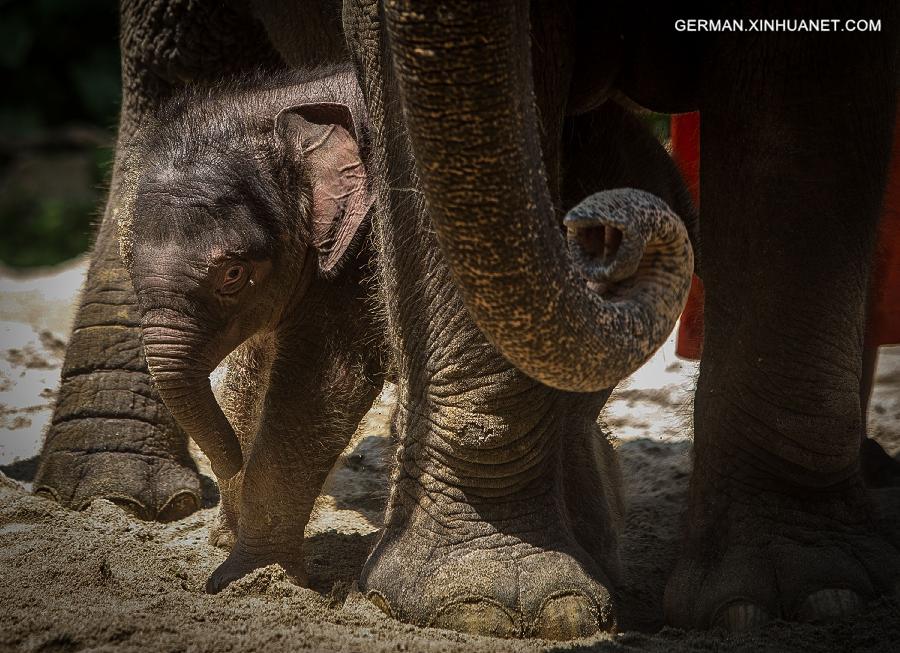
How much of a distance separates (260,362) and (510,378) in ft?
3.54

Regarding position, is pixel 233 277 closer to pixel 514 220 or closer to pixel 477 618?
pixel 477 618

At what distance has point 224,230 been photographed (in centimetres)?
264

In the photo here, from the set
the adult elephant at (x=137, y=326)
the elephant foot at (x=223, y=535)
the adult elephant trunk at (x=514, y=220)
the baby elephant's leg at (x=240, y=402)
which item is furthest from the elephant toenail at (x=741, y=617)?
the adult elephant at (x=137, y=326)

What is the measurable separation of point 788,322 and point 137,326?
2.00 metres

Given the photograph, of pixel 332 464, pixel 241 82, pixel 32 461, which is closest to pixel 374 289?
pixel 332 464

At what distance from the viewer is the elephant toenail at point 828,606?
7.55 feet

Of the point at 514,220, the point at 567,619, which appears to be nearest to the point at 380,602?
the point at 567,619

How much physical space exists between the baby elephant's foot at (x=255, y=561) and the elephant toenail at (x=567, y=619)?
2.37 feet

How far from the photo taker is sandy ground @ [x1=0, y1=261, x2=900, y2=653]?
212 cm

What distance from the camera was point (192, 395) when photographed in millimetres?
2570

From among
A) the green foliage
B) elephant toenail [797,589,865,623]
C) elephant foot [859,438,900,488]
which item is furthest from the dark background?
elephant toenail [797,589,865,623]

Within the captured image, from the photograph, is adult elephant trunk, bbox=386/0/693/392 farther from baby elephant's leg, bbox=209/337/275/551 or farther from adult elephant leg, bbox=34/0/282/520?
adult elephant leg, bbox=34/0/282/520

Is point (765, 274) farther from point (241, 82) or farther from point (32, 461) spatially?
point (32, 461)

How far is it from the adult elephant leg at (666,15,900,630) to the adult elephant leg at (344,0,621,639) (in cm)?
29
